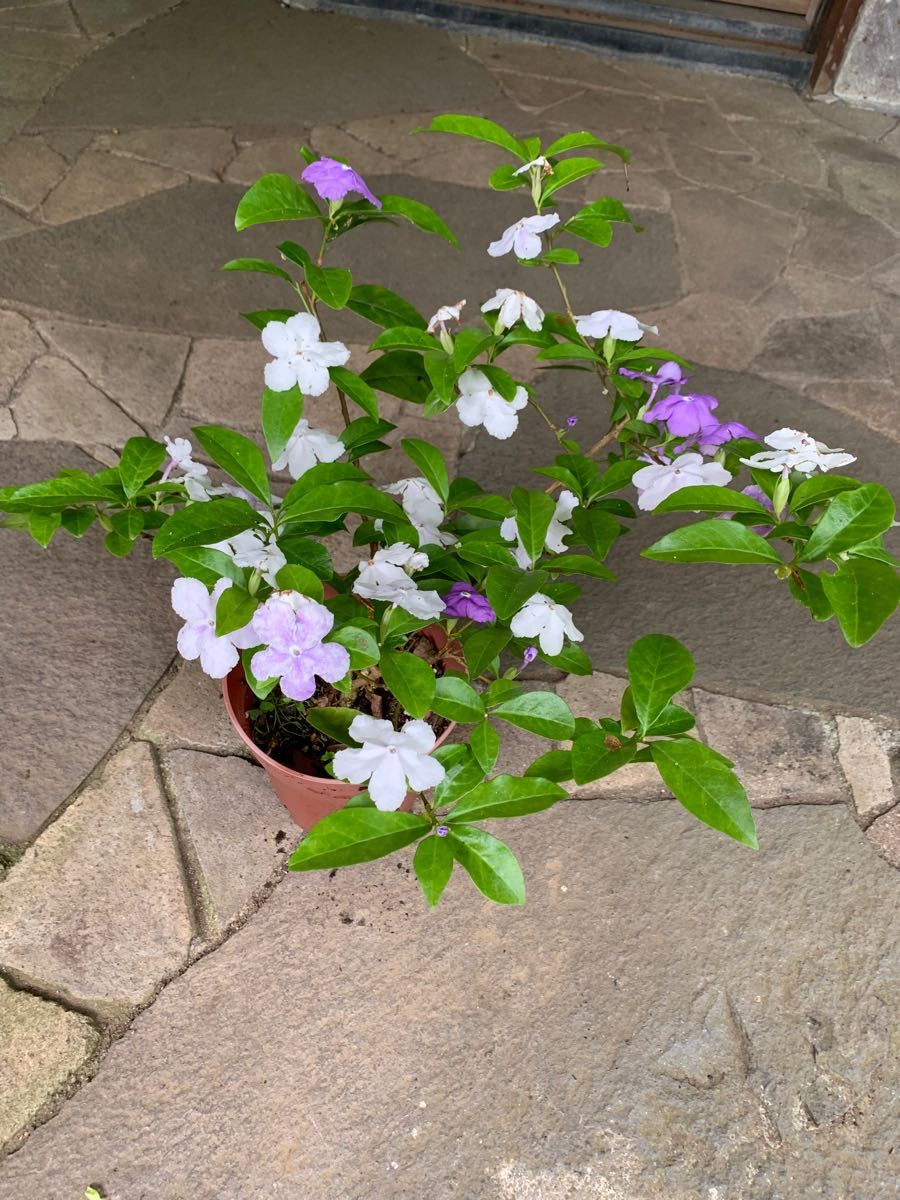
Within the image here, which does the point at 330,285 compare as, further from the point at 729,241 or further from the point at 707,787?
the point at 729,241

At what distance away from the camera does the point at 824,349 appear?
2.85 m

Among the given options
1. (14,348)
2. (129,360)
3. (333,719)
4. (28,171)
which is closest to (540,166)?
(333,719)

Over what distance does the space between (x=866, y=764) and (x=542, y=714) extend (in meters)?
1.02

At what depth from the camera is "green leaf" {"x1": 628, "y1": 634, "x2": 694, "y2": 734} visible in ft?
3.59

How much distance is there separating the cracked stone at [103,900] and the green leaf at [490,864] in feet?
2.28

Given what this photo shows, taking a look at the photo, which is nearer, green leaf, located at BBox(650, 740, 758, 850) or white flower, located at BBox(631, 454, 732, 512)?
green leaf, located at BBox(650, 740, 758, 850)

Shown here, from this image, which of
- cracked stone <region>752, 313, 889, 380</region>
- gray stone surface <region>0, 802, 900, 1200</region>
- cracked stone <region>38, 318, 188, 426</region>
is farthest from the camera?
cracked stone <region>752, 313, 889, 380</region>

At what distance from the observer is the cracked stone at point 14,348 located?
2416 millimetres

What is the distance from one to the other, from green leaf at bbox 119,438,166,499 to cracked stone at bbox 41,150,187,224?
192 cm

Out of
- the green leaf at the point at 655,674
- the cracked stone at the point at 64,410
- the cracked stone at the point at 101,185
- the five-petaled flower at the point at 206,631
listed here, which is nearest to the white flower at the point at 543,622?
the green leaf at the point at 655,674

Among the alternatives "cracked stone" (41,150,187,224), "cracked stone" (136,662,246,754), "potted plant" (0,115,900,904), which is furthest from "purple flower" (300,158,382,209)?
"cracked stone" (41,150,187,224)

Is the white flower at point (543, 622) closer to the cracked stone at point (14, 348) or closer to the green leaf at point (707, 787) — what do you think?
the green leaf at point (707, 787)

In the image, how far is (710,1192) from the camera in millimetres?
1393

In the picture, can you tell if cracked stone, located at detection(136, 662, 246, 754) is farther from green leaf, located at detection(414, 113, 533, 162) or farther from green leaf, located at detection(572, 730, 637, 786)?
green leaf, located at detection(414, 113, 533, 162)
